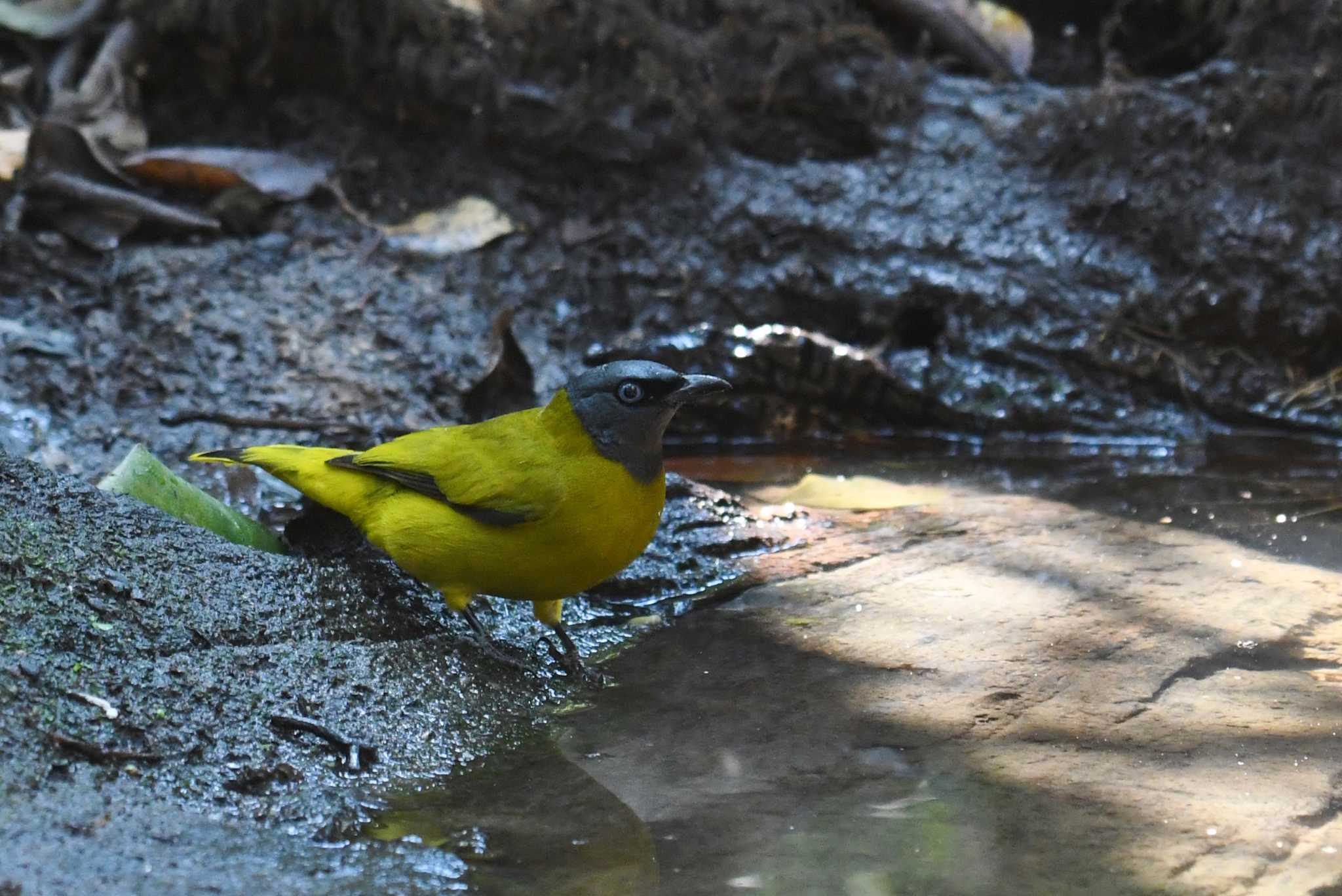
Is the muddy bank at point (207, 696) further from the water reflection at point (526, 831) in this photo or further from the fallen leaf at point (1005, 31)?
the fallen leaf at point (1005, 31)

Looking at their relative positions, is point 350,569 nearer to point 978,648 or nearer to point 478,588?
point 478,588

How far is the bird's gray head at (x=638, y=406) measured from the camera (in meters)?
3.66

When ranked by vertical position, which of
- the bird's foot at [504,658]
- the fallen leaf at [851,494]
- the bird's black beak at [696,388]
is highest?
the bird's black beak at [696,388]

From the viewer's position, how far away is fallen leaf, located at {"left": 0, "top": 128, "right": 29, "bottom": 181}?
19.2 feet

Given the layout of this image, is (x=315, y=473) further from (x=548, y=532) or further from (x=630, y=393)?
(x=630, y=393)

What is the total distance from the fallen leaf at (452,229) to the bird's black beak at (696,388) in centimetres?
307

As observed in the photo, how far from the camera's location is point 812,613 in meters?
3.90

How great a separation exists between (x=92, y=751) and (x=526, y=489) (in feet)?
4.36

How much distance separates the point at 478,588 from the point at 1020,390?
13.0 feet

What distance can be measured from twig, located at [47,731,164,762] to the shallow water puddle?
536 mm

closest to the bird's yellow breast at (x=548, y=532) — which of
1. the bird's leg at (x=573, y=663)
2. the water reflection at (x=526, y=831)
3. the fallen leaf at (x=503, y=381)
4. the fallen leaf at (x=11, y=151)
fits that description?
the bird's leg at (x=573, y=663)

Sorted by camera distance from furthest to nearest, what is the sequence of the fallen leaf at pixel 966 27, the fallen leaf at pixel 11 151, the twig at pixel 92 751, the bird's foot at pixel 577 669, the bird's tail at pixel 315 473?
the fallen leaf at pixel 966 27, the fallen leaf at pixel 11 151, the bird's tail at pixel 315 473, the bird's foot at pixel 577 669, the twig at pixel 92 751

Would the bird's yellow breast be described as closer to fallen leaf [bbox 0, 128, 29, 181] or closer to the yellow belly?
the yellow belly

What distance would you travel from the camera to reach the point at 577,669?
3.50 m
